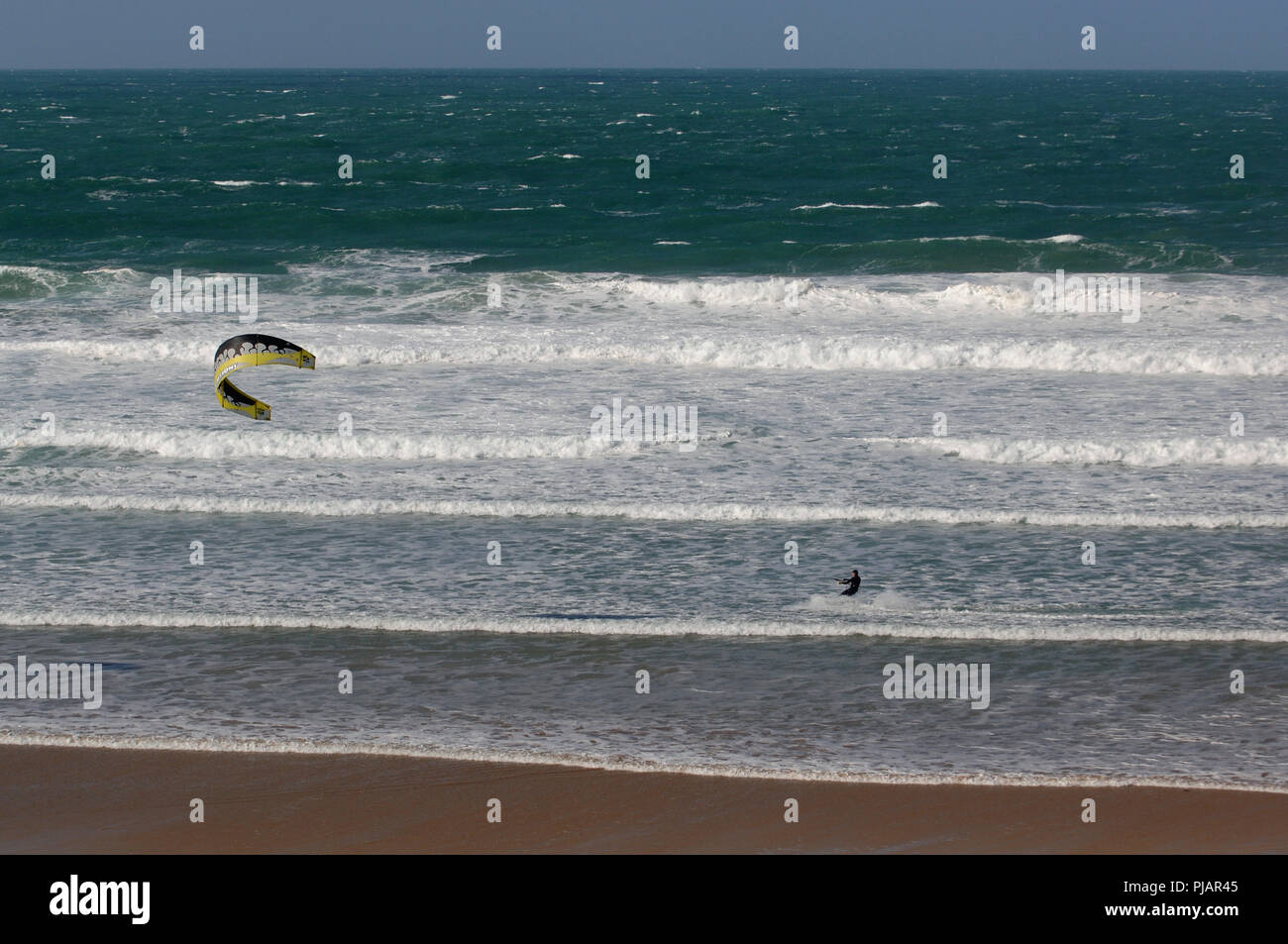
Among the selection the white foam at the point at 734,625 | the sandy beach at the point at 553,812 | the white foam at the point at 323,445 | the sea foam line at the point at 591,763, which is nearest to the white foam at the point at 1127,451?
the white foam at the point at 323,445

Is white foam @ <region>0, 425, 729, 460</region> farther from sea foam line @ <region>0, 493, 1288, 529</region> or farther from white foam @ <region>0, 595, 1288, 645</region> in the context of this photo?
white foam @ <region>0, 595, 1288, 645</region>

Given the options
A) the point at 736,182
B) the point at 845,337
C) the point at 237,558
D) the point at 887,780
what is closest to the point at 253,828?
the point at 887,780

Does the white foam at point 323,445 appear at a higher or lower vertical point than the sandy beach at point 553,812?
higher

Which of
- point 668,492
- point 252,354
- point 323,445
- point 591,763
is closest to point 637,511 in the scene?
point 668,492

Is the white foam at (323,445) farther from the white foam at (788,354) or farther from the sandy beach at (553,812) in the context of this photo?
the sandy beach at (553,812)

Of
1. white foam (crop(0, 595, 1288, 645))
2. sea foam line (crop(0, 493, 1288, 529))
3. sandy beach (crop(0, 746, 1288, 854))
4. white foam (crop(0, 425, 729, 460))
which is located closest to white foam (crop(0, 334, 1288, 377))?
white foam (crop(0, 425, 729, 460))

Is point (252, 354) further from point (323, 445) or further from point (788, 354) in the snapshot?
point (788, 354)

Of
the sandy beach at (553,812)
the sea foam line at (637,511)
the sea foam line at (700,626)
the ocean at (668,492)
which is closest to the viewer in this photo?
the sandy beach at (553,812)

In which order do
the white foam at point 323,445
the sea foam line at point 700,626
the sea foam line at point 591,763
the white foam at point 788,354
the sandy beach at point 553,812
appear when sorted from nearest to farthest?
the sandy beach at point 553,812
the sea foam line at point 591,763
the sea foam line at point 700,626
the white foam at point 323,445
the white foam at point 788,354
